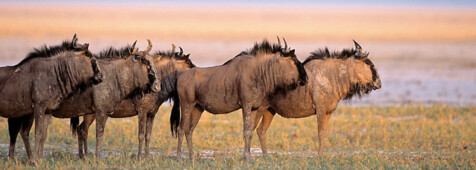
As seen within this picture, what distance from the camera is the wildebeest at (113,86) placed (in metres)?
12.0

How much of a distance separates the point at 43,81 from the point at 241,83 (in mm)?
3194

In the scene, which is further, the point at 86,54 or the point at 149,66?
the point at 149,66

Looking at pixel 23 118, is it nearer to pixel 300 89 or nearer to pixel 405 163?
pixel 300 89

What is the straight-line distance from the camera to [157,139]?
14.9 metres

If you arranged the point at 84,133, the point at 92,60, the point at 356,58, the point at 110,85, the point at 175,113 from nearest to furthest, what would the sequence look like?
the point at 92,60 → the point at 110,85 → the point at 84,133 → the point at 175,113 → the point at 356,58

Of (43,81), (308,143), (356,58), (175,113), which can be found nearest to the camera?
(43,81)

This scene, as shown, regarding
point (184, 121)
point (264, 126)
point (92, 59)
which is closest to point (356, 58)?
point (264, 126)

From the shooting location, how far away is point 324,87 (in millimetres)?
13008

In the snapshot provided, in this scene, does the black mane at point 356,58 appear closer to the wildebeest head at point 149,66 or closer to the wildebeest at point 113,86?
the wildebeest head at point 149,66

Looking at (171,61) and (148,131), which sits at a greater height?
(171,61)

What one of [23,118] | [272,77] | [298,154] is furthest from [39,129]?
[298,154]

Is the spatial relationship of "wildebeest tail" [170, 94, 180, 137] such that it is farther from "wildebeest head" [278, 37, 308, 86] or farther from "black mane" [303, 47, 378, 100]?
"black mane" [303, 47, 378, 100]

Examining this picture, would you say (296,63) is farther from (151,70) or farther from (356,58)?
(151,70)

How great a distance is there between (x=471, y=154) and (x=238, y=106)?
172 inches
